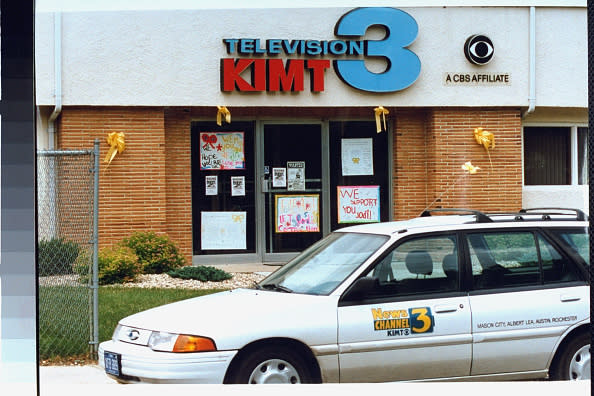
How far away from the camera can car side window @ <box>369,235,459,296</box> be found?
19.1 feet

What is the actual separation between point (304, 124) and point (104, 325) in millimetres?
6219

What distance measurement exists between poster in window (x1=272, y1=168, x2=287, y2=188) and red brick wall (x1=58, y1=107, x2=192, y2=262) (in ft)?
4.92

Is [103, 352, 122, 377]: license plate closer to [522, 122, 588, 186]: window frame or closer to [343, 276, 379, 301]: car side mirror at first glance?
[343, 276, 379, 301]: car side mirror

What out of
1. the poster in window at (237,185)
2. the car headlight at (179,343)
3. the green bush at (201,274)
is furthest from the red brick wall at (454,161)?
the car headlight at (179,343)

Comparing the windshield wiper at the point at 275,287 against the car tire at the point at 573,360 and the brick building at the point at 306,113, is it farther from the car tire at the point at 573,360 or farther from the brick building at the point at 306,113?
the brick building at the point at 306,113

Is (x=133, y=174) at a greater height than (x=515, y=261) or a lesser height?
greater

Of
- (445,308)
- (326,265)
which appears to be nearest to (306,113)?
(326,265)

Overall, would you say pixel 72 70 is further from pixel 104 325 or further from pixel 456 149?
pixel 456 149

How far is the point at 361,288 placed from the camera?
5.60m

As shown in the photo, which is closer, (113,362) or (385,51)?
(113,362)

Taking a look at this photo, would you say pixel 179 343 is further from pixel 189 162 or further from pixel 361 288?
pixel 189 162

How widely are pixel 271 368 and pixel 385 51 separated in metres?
9.25

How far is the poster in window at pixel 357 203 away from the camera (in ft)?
46.9

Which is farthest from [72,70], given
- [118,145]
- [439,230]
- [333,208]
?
[439,230]
